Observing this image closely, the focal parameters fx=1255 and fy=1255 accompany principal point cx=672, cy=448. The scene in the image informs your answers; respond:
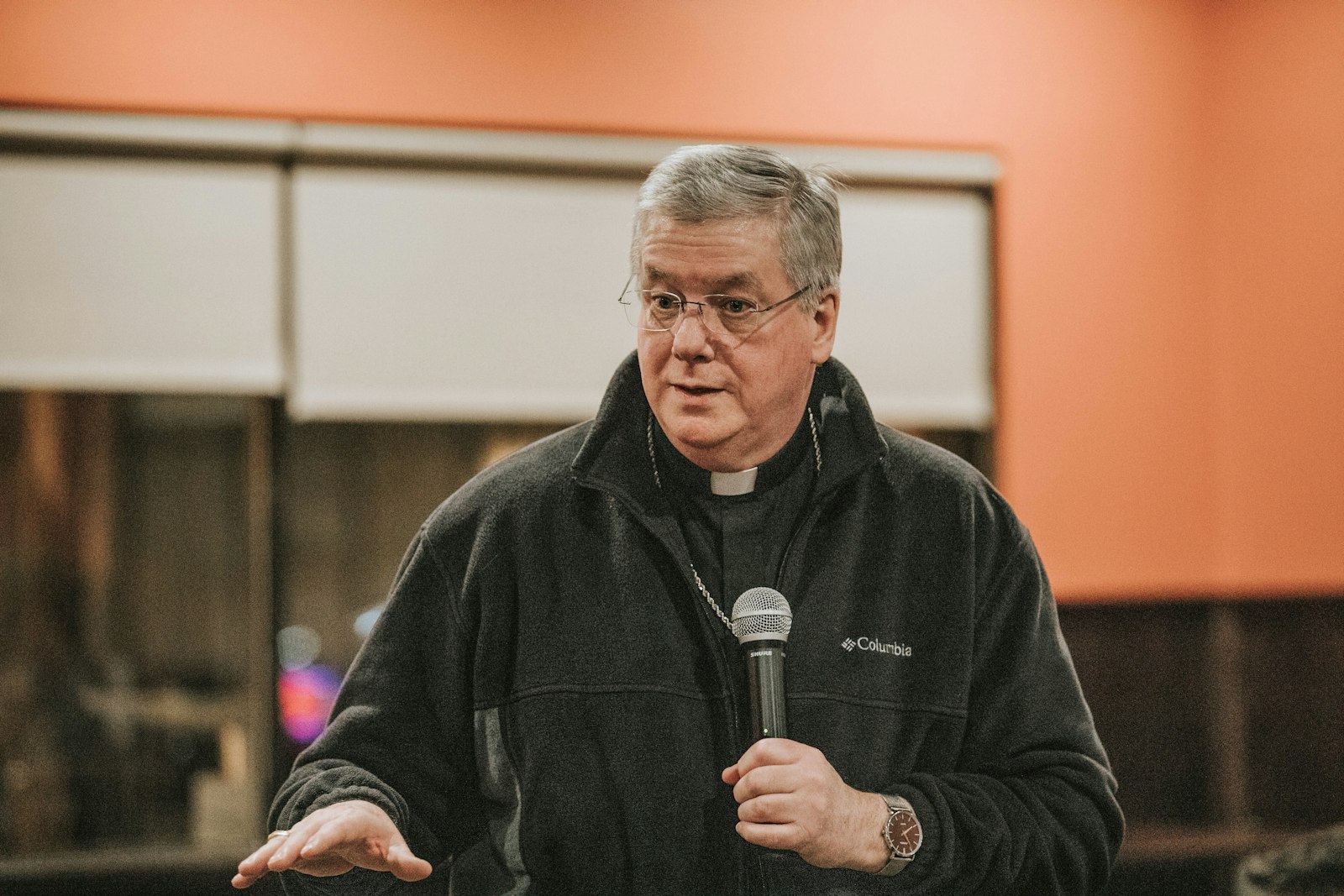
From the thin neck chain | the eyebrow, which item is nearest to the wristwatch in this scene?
the thin neck chain

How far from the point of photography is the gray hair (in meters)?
1.59

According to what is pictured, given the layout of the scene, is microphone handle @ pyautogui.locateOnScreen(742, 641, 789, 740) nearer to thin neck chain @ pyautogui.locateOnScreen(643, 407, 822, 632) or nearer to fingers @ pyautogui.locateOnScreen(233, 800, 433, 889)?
thin neck chain @ pyautogui.locateOnScreen(643, 407, 822, 632)

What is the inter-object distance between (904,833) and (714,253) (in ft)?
2.43

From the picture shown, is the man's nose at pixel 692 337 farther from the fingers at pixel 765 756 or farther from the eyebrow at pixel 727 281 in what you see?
the fingers at pixel 765 756

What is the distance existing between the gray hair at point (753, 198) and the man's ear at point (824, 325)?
0.10 ft

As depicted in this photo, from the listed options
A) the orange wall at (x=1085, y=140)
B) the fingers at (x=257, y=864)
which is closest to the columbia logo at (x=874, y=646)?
the fingers at (x=257, y=864)

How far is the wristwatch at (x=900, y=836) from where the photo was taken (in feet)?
4.82

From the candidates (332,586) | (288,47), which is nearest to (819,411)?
(288,47)

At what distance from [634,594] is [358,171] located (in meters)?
2.23

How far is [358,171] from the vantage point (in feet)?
11.5

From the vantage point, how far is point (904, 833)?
4.85 ft

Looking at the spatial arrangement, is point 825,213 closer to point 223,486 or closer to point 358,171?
point 358,171

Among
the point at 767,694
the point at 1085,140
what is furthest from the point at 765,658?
the point at 1085,140

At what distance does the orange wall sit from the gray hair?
2.01m
